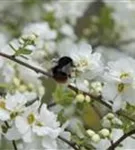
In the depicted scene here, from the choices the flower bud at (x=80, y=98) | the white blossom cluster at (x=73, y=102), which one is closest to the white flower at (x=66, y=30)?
the white blossom cluster at (x=73, y=102)

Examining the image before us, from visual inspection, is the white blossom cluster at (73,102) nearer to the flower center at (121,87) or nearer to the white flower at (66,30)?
the flower center at (121,87)

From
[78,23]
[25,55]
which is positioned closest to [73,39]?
[78,23]

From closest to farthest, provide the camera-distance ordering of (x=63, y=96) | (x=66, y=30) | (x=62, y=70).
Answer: (x=62, y=70)
(x=63, y=96)
(x=66, y=30)

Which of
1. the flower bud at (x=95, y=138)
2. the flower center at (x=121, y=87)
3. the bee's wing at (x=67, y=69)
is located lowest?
the flower bud at (x=95, y=138)

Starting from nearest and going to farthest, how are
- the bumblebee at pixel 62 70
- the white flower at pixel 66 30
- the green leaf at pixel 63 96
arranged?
1. the bumblebee at pixel 62 70
2. the green leaf at pixel 63 96
3. the white flower at pixel 66 30

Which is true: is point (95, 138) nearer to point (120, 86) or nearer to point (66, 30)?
point (120, 86)

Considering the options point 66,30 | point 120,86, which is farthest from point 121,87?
point 66,30

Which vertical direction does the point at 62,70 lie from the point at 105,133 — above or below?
above

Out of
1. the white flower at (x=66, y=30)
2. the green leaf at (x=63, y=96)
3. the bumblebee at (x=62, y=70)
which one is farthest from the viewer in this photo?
the white flower at (x=66, y=30)

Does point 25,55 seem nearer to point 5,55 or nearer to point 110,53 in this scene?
Result: point 5,55
